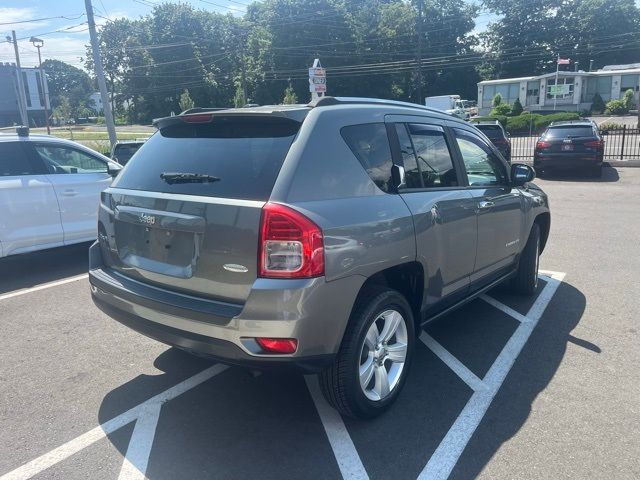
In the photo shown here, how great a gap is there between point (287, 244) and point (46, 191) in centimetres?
514

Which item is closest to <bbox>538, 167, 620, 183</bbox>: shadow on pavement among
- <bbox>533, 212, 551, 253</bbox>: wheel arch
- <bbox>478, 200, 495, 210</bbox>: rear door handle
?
<bbox>533, 212, 551, 253</bbox>: wheel arch

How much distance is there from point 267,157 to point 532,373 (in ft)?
8.29

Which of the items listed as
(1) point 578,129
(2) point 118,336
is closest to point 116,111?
(1) point 578,129

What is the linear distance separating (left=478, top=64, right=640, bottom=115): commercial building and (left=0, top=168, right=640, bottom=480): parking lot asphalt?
187 feet

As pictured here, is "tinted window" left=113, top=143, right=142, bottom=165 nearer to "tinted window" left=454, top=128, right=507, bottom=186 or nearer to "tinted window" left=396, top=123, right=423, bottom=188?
"tinted window" left=454, top=128, right=507, bottom=186

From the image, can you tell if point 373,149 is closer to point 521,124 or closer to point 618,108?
point 521,124

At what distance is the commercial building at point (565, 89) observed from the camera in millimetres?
55000

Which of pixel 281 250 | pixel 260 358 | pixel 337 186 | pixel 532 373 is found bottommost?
pixel 532 373

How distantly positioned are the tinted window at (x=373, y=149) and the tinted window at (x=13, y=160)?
4969mm

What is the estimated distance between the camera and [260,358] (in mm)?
2756

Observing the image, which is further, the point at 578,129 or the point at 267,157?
the point at 578,129

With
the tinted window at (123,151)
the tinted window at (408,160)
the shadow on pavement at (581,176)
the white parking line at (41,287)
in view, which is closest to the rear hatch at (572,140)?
the shadow on pavement at (581,176)

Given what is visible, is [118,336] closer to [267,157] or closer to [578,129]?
[267,157]

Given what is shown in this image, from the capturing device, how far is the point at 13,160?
21.0ft
